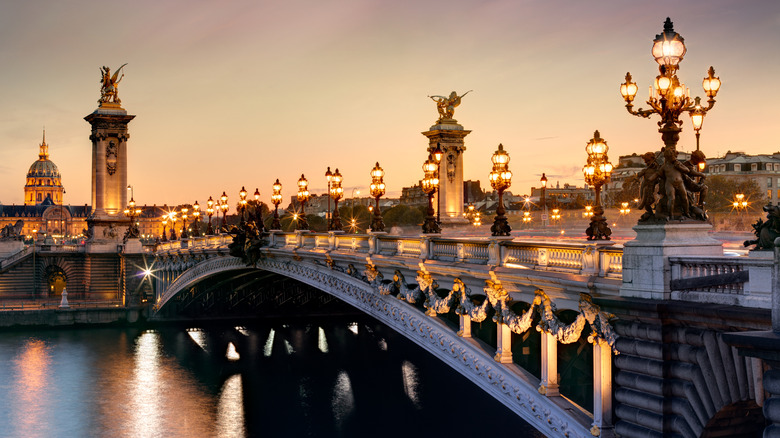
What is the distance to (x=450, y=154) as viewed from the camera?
61750mm

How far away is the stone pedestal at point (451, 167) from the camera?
61.4 meters

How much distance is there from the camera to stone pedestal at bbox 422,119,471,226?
61.4 m

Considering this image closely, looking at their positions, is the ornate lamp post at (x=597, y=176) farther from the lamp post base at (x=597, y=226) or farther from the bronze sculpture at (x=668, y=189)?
the bronze sculpture at (x=668, y=189)

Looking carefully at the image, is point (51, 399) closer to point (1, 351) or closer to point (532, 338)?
point (1, 351)

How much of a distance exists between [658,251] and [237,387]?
3705 cm

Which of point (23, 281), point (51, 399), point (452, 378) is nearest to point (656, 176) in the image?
point (452, 378)

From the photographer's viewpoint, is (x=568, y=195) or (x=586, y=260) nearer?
(x=586, y=260)

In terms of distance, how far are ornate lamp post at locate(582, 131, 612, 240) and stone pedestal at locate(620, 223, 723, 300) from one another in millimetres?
4778

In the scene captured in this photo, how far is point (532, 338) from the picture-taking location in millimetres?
25969

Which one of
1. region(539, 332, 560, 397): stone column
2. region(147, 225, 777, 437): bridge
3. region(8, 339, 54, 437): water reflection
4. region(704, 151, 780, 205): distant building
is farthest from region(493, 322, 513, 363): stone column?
region(704, 151, 780, 205): distant building

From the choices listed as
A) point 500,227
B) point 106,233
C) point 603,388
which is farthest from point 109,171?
point 603,388

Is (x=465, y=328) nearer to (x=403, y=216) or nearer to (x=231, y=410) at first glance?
(x=231, y=410)

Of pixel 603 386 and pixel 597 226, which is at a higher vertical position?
pixel 597 226

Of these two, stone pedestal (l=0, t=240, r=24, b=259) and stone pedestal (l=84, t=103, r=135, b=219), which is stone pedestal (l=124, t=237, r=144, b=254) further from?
stone pedestal (l=0, t=240, r=24, b=259)
